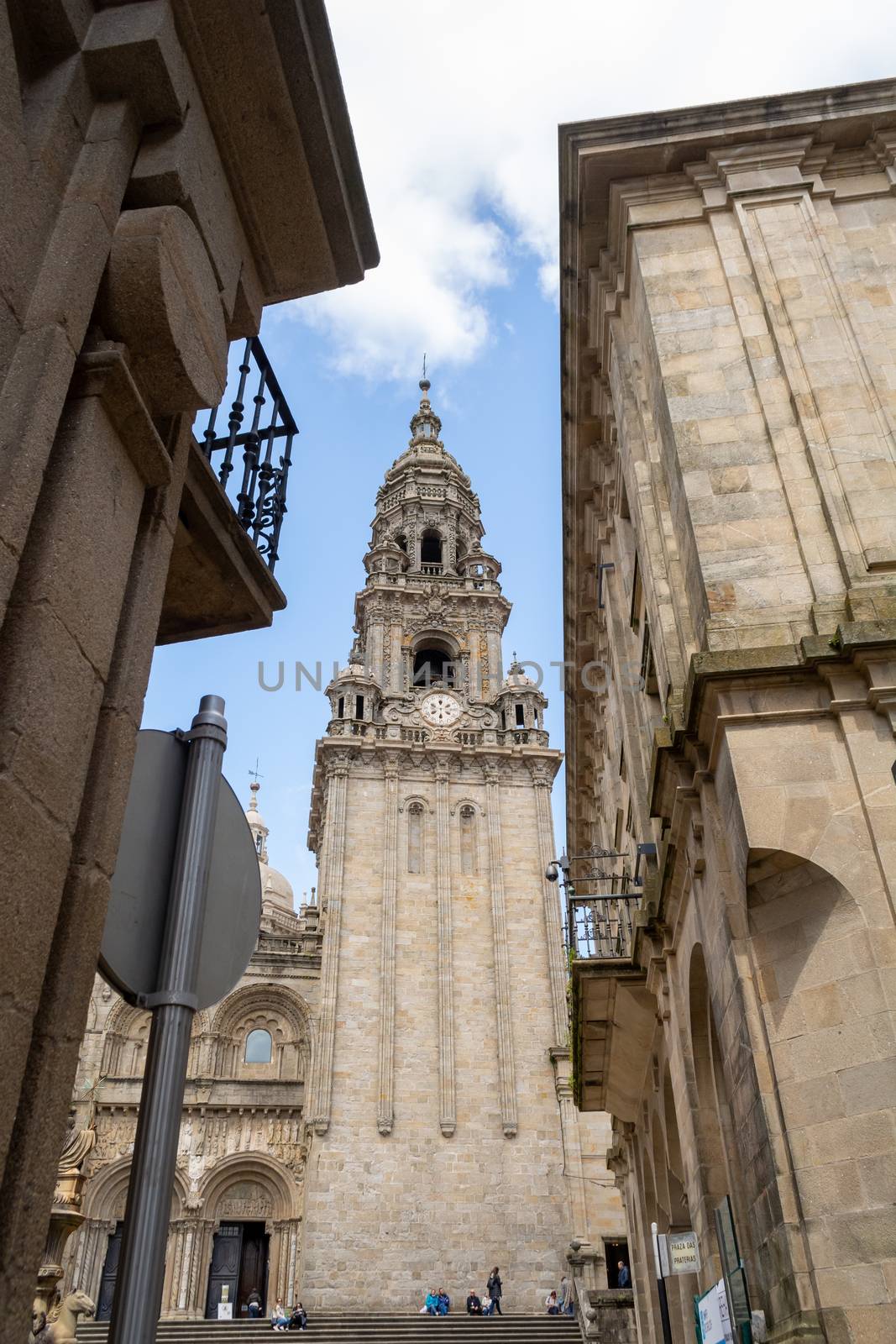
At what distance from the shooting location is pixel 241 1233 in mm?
36250

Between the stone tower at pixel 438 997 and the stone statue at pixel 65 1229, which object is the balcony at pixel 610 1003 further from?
the stone tower at pixel 438 997

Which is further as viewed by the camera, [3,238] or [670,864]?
[670,864]

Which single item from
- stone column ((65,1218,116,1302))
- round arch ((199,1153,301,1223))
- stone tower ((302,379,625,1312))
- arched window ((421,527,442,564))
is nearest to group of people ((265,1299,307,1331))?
stone tower ((302,379,625,1312))

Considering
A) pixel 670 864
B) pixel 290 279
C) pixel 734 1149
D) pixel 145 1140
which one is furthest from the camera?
pixel 670 864

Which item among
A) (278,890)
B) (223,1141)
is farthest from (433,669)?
(223,1141)

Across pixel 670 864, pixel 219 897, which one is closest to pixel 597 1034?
pixel 670 864

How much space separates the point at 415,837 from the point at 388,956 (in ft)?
17.4

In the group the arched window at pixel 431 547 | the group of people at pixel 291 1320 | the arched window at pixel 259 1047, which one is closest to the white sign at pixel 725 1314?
the group of people at pixel 291 1320

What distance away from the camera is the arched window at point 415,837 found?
42125 mm

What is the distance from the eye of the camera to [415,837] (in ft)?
141

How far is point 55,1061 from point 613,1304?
24772mm

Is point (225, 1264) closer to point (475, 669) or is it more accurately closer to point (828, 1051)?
point (475, 669)

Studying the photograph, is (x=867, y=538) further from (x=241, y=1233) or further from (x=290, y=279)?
(x=241, y=1233)

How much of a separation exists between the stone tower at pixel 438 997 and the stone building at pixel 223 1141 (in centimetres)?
234
